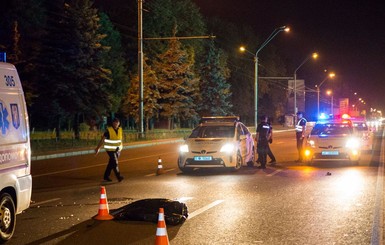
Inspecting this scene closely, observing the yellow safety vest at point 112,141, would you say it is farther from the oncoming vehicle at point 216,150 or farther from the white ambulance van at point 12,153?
the white ambulance van at point 12,153

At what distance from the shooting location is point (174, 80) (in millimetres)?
61719

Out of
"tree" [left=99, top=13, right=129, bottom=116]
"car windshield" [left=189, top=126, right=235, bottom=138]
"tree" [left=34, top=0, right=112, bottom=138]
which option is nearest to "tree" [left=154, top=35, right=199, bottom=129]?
"tree" [left=99, top=13, right=129, bottom=116]

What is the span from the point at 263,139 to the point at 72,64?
77.7ft

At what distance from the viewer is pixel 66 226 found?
952cm

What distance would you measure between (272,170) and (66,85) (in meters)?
24.5

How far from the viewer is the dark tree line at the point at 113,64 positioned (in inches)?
1623

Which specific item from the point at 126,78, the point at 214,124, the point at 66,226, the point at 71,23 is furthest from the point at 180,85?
the point at 66,226

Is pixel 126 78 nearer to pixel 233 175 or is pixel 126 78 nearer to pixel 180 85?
pixel 180 85

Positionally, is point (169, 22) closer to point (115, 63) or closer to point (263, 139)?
point (115, 63)

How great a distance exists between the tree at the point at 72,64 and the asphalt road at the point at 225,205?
851 inches

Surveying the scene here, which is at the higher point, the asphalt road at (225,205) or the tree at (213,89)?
the tree at (213,89)

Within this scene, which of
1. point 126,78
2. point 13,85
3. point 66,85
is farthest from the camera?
point 126,78

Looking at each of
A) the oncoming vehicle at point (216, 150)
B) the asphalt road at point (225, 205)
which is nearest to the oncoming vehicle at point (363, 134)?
the asphalt road at point (225, 205)

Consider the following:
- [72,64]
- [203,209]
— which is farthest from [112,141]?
[72,64]
